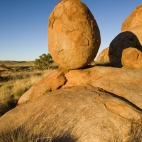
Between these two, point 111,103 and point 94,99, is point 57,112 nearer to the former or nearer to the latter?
point 94,99

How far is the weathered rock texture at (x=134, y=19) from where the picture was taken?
1573cm

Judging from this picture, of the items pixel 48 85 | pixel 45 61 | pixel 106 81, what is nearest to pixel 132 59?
pixel 106 81

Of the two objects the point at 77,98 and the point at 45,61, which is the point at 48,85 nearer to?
the point at 77,98

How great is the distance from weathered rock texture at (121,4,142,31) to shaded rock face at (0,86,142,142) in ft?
39.0

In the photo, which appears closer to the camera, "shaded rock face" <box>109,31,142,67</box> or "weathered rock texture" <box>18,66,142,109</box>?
"weathered rock texture" <box>18,66,142,109</box>

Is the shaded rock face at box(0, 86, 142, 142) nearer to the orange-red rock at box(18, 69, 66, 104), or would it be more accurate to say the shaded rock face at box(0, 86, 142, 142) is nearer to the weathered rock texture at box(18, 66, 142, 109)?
the weathered rock texture at box(18, 66, 142, 109)

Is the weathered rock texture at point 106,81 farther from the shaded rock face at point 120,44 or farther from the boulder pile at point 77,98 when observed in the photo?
the shaded rock face at point 120,44

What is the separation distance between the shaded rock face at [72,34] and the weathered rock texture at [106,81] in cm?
32

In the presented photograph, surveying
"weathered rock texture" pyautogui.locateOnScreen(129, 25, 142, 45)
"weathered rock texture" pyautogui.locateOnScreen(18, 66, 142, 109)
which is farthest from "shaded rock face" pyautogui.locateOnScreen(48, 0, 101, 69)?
"weathered rock texture" pyautogui.locateOnScreen(129, 25, 142, 45)

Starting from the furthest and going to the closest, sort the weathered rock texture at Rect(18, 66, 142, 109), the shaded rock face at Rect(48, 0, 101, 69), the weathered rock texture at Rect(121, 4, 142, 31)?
the weathered rock texture at Rect(121, 4, 142, 31)
the shaded rock face at Rect(48, 0, 101, 69)
the weathered rock texture at Rect(18, 66, 142, 109)

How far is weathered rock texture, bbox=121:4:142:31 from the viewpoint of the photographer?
1573 cm

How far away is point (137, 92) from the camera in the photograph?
17.3 ft

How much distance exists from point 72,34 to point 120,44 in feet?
21.4

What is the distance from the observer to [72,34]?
5973mm
